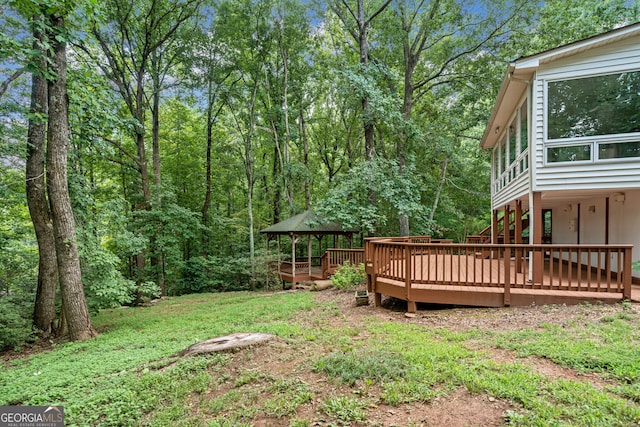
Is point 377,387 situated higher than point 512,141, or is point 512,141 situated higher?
point 512,141

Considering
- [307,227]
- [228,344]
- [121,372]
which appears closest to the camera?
[121,372]

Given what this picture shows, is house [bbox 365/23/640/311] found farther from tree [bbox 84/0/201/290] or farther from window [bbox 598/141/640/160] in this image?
tree [bbox 84/0/201/290]

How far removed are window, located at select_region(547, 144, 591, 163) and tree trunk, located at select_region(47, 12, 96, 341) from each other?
1013cm

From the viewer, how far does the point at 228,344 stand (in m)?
4.36

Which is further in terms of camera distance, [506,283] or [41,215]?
[41,215]

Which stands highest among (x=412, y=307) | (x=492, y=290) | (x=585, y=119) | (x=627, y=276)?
(x=585, y=119)

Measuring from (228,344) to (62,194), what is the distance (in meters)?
5.04

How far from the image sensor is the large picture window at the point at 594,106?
19.4 ft

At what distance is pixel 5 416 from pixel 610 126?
34.0 feet

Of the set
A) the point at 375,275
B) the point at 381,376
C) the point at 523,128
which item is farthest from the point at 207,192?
the point at 381,376

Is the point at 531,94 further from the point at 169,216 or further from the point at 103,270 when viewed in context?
the point at 169,216

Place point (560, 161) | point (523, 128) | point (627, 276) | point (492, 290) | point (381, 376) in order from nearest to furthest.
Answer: point (381, 376), point (627, 276), point (492, 290), point (560, 161), point (523, 128)

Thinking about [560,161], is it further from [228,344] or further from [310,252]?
[310,252]

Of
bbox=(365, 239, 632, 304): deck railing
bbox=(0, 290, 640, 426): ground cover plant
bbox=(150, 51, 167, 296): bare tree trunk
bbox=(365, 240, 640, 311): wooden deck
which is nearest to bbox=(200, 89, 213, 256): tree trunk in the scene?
bbox=(150, 51, 167, 296): bare tree trunk
